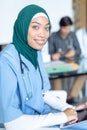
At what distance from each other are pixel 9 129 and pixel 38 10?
2.03 feet

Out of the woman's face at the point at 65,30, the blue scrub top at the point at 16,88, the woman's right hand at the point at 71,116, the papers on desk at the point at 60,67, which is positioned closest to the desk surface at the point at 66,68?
the papers on desk at the point at 60,67

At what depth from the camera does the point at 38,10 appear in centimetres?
Answer: 149

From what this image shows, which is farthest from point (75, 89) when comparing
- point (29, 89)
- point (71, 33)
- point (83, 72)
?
point (29, 89)

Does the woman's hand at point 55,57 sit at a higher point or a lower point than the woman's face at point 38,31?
lower

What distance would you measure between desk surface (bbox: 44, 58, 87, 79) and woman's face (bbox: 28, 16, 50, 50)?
0.88 meters

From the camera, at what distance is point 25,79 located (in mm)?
1523

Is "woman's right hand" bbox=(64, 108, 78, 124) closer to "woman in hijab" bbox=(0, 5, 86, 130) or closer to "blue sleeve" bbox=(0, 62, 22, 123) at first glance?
"woman in hijab" bbox=(0, 5, 86, 130)

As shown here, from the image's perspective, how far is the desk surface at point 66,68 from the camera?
2426 millimetres

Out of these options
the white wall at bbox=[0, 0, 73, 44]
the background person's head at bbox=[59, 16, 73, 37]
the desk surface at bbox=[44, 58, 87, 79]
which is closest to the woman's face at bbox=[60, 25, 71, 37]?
the background person's head at bbox=[59, 16, 73, 37]

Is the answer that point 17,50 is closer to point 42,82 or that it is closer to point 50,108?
point 42,82

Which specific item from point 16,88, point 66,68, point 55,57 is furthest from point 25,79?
point 55,57

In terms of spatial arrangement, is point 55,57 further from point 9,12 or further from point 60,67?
point 9,12

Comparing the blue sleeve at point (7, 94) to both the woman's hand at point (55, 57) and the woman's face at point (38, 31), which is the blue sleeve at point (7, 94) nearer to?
the woman's face at point (38, 31)

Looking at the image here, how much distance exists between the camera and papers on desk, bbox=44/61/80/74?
2507 mm
